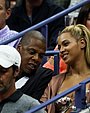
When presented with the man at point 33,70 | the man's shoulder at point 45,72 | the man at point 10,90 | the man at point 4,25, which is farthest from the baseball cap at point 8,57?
the man at point 4,25

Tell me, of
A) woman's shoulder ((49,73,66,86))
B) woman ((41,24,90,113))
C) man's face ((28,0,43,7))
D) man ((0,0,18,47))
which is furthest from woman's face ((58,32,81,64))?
man's face ((28,0,43,7))

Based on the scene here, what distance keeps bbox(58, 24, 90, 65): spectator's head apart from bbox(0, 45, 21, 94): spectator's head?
778mm

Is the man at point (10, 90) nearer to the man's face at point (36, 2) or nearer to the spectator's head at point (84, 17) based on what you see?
the spectator's head at point (84, 17)

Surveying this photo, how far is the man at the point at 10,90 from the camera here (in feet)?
14.9

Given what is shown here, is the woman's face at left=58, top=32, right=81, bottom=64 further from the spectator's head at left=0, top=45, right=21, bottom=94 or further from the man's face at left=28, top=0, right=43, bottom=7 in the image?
the man's face at left=28, top=0, right=43, bottom=7

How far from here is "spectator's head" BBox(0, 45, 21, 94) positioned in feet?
15.1

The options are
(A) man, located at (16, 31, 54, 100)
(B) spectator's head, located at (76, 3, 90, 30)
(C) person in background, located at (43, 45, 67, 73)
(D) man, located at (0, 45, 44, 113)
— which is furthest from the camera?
(B) spectator's head, located at (76, 3, 90, 30)

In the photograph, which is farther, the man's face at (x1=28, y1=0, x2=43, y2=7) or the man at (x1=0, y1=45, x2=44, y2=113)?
the man's face at (x1=28, y1=0, x2=43, y2=7)

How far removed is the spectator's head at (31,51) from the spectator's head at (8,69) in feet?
2.16

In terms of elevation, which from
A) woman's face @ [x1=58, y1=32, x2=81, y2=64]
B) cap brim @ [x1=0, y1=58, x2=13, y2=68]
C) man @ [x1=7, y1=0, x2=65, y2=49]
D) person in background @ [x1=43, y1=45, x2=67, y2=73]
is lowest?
person in background @ [x1=43, y1=45, x2=67, y2=73]

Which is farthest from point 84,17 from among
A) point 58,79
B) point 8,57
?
point 8,57

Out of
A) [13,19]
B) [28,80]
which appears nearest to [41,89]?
[28,80]

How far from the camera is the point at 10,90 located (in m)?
4.66

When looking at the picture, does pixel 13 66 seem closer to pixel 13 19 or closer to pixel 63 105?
pixel 63 105
